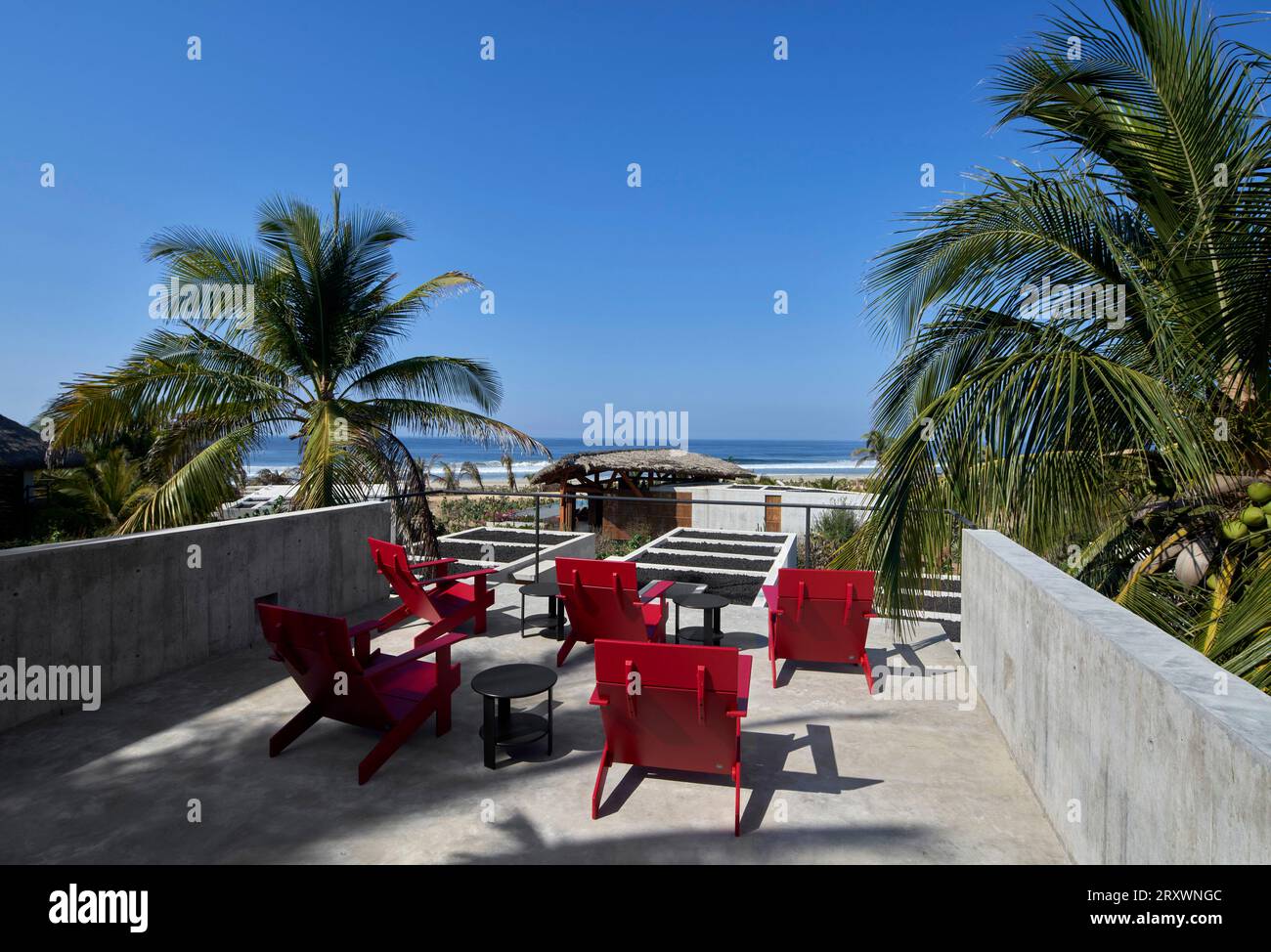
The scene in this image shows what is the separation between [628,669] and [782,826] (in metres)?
1.07

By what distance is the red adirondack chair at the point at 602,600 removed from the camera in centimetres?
Answer: 535

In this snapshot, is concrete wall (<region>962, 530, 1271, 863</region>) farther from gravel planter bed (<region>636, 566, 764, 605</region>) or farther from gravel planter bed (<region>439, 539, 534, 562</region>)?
gravel planter bed (<region>439, 539, 534, 562</region>)

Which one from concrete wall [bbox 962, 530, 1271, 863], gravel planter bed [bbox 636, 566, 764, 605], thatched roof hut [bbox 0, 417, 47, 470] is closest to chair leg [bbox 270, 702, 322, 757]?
concrete wall [bbox 962, 530, 1271, 863]

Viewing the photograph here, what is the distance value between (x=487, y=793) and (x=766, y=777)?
61.7 inches

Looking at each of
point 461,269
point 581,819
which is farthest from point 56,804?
point 461,269

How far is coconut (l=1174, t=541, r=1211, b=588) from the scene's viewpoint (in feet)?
14.3

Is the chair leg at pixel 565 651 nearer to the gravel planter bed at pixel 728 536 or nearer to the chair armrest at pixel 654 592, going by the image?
the chair armrest at pixel 654 592

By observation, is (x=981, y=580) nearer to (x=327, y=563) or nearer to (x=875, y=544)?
(x=875, y=544)

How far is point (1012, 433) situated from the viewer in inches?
162

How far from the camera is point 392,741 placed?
3832 mm

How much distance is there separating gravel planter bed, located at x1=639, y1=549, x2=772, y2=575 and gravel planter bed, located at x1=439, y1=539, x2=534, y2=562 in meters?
2.75

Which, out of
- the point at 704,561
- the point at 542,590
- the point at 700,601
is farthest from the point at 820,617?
the point at 704,561

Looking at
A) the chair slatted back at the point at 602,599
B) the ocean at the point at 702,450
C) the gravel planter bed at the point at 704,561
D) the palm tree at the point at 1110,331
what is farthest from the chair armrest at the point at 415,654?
the ocean at the point at 702,450

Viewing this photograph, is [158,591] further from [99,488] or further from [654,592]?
[99,488]
